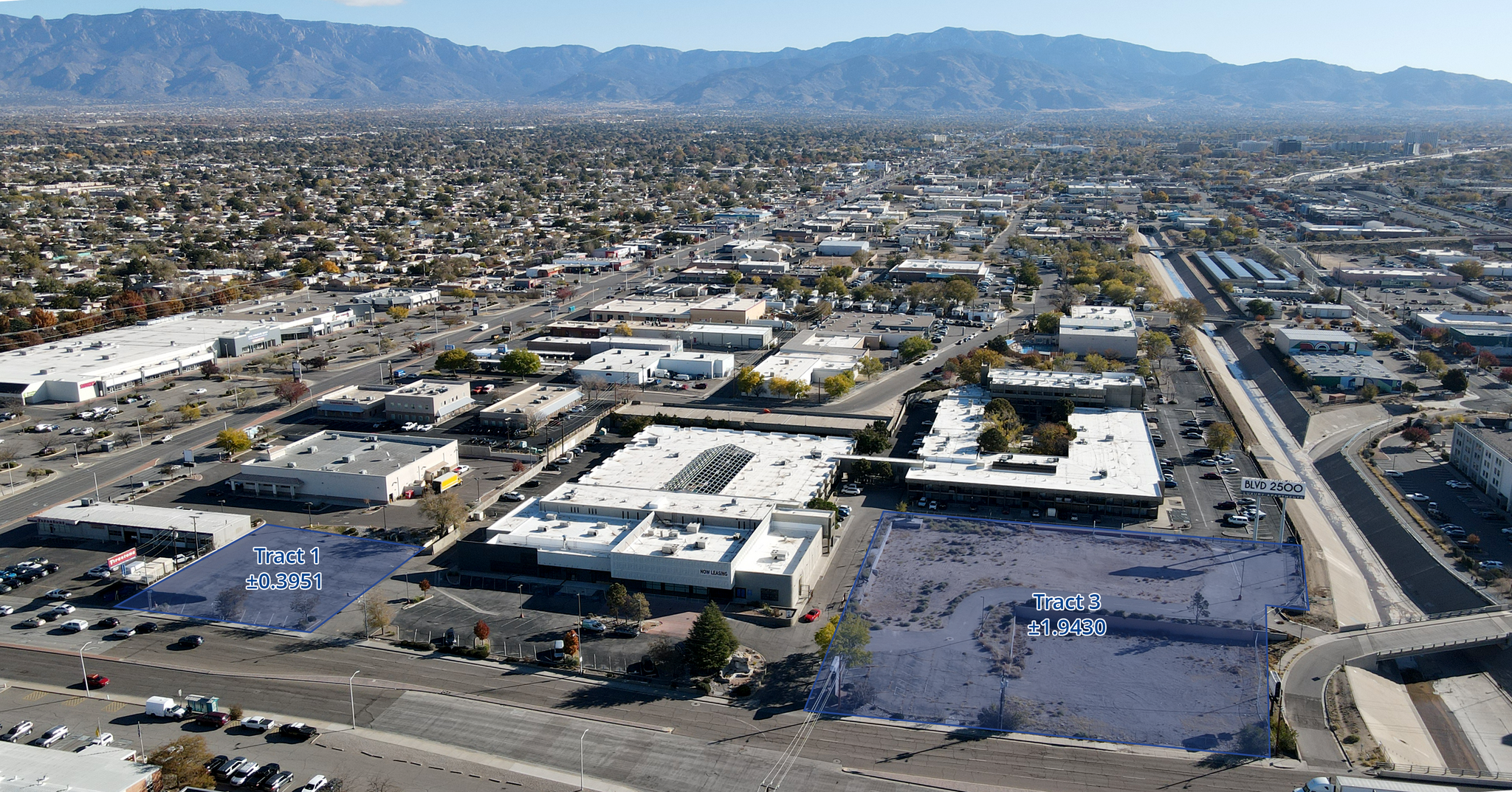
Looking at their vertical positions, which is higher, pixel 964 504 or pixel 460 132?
pixel 460 132

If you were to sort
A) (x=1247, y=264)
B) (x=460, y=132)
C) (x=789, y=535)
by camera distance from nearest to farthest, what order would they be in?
1. (x=789, y=535)
2. (x=1247, y=264)
3. (x=460, y=132)

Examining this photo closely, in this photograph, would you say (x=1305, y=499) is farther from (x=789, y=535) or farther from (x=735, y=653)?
(x=735, y=653)

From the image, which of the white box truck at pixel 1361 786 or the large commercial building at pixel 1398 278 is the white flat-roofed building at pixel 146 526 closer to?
the white box truck at pixel 1361 786

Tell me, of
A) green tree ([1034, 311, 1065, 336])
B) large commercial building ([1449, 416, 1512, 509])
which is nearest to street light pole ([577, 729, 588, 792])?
large commercial building ([1449, 416, 1512, 509])

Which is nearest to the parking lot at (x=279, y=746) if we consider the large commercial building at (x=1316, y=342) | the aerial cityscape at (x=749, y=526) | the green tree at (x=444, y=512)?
the aerial cityscape at (x=749, y=526)

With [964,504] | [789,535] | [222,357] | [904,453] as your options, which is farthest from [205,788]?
[222,357]

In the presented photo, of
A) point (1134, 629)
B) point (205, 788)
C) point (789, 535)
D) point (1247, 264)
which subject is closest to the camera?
point (205, 788)

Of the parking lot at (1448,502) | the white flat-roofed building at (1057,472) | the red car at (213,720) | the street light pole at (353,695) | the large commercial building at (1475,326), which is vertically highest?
the large commercial building at (1475,326)
